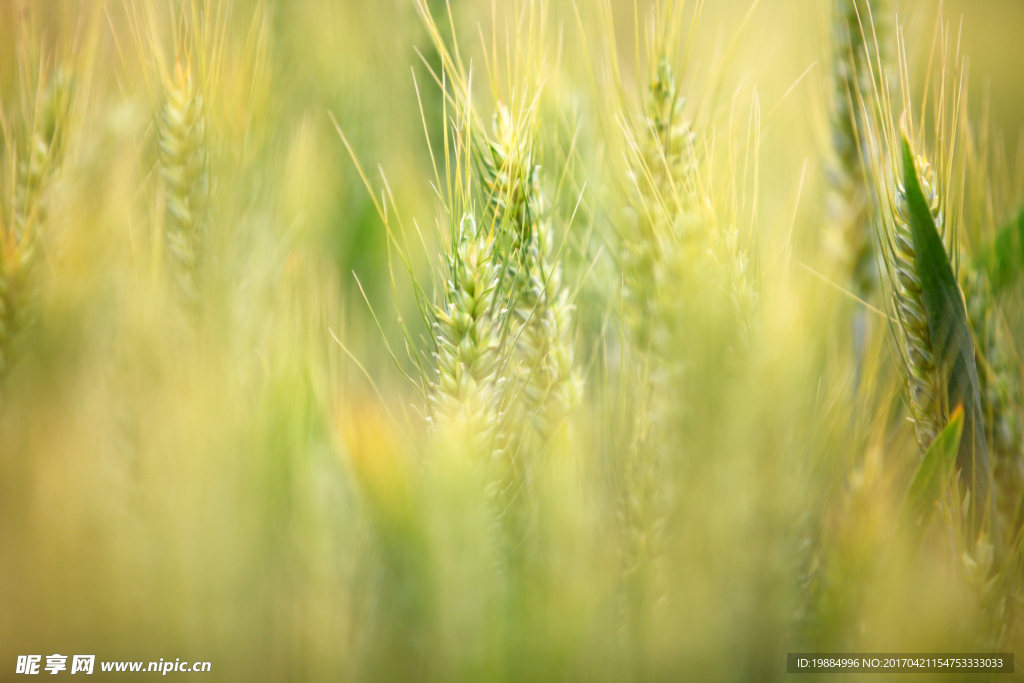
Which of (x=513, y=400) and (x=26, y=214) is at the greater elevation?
(x=26, y=214)

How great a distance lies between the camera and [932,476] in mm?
505

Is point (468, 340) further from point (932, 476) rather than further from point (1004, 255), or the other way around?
point (1004, 255)

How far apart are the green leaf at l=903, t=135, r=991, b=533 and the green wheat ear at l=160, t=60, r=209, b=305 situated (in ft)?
2.44

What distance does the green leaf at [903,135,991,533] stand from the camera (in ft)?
1.69

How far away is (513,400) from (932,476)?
390mm

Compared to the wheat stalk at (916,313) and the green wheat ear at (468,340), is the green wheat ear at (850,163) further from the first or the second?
the green wheat ear at (468,340)

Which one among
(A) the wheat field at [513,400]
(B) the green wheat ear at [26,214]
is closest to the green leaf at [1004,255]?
(A) the wheat field at [513,400]

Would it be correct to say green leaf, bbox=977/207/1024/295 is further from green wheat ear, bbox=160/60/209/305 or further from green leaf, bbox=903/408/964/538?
green wheat ear, bbox=160/60/209/305

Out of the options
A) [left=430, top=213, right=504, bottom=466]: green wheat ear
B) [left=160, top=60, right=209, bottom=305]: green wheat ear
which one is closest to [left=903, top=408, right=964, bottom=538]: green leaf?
[left=430, top=213, right=504, bottom=466]: green wheat ear

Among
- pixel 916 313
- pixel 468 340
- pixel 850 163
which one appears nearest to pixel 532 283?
pixel 468 340

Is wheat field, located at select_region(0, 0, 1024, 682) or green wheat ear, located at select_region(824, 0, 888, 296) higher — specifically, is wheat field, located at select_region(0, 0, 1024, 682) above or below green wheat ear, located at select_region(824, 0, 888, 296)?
below

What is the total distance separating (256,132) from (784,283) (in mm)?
674

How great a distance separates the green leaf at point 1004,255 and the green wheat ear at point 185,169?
0.94 metres

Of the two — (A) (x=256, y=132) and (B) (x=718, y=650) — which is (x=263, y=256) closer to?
(A) (x=256, y=132)
